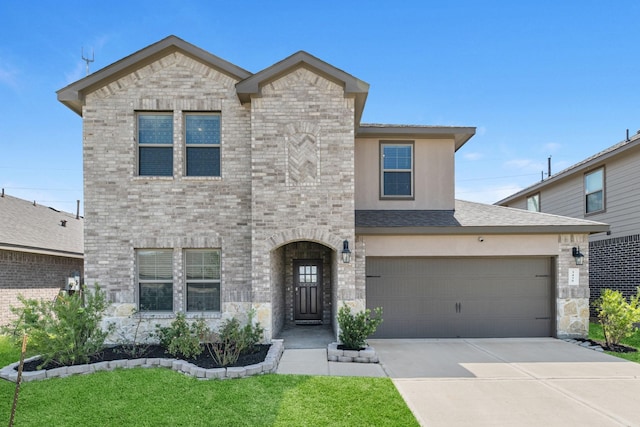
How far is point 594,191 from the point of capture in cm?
1295

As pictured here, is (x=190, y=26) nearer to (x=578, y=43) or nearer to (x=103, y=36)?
(x=103, y=36)

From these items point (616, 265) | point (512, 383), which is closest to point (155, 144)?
point (512, 383)

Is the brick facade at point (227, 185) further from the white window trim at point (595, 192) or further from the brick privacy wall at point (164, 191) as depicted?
the white window trim at point (595, 192)

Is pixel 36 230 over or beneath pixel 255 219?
beneath

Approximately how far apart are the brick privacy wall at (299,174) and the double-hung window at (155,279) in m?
2.12

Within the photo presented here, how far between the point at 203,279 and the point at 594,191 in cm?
1376

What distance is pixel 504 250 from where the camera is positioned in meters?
9.30

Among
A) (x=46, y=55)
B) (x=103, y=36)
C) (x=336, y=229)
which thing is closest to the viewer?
(x=336, y=229)

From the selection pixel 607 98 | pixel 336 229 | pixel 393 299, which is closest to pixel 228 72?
pixel 336 229

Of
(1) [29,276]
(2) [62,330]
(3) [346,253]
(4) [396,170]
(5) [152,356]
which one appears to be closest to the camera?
(2) [62,330]

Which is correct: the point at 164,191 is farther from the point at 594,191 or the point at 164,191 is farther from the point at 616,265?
the point at 594,191

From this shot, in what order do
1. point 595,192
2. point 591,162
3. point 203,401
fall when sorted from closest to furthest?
1. point 203,401
2. point 591,162
3. point 595,192

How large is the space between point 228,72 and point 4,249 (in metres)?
8.78

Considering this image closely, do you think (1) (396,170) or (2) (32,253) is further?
(2) (32,253)
